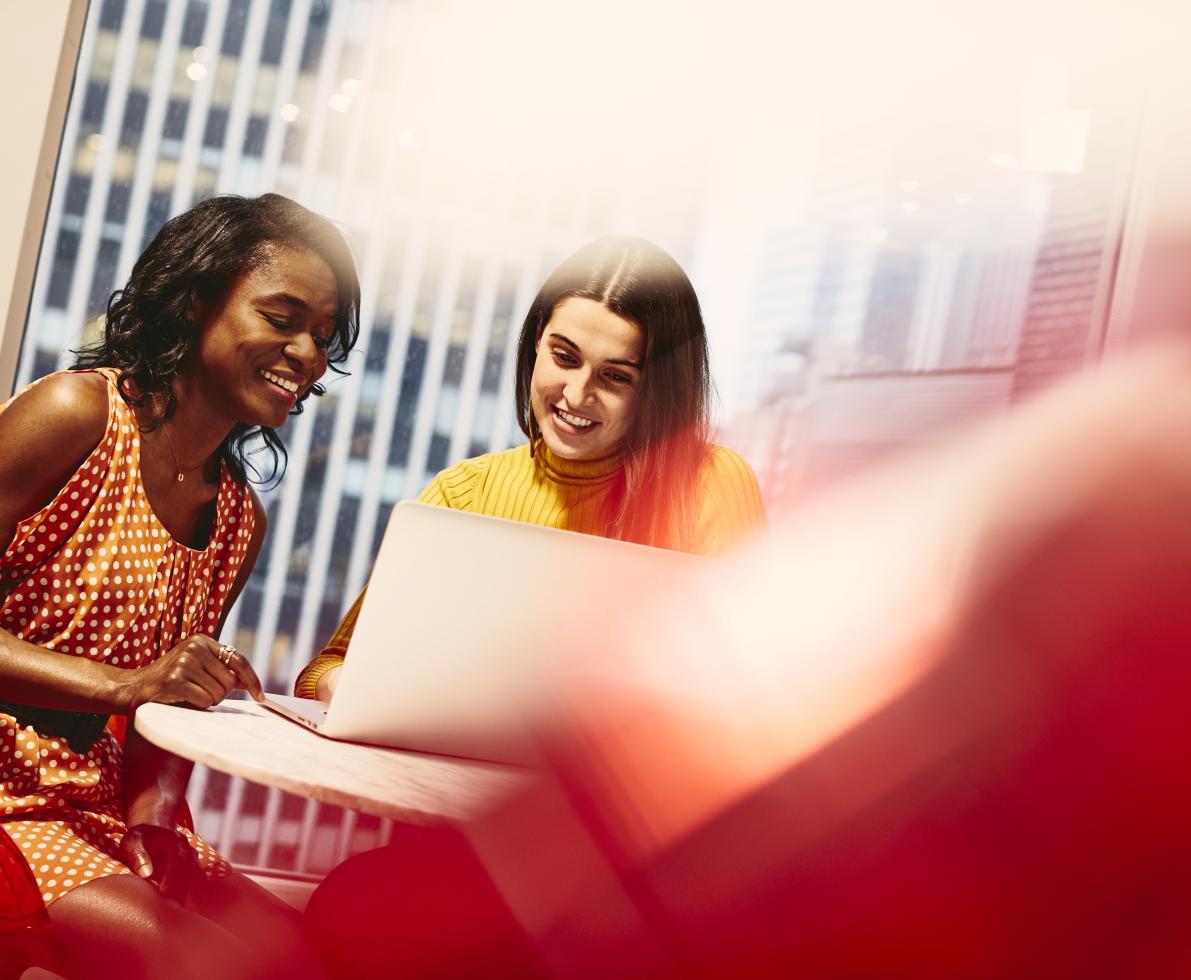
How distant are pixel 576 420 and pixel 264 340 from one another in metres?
0.52

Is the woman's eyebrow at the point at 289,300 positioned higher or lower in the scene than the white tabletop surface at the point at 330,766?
higher

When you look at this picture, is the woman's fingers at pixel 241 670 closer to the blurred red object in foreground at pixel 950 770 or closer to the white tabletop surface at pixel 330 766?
→ the white tabletop surface at pixel 330 766

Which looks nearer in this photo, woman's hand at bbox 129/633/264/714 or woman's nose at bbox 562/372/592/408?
woman's hand at bbox 129/633/264/714

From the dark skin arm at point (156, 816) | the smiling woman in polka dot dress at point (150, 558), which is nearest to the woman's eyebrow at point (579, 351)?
the smiling woman in polka dot dress at point (150, 558)

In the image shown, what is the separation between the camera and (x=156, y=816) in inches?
54.3

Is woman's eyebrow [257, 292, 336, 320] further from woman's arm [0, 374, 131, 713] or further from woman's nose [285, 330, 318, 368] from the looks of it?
woman's arm [0, 374, 131, 713]

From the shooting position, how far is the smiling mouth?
5.86 feet

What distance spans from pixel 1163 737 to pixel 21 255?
2323 millimetres

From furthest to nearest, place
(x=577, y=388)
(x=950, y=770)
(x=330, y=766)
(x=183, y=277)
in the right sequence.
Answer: (x=577, y=388), (x=183, y=277), (x=330, y=766), (x=950, y=770)

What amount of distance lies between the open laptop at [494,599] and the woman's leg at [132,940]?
1.13 feet

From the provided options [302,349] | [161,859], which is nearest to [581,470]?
[302,349]

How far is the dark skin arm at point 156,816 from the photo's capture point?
1.31 metres

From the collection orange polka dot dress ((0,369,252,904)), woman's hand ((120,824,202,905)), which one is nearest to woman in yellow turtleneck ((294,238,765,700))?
orange polka dot dress ((0,369,252,904))

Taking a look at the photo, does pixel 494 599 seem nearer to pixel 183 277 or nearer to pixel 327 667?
pixel 327 667
